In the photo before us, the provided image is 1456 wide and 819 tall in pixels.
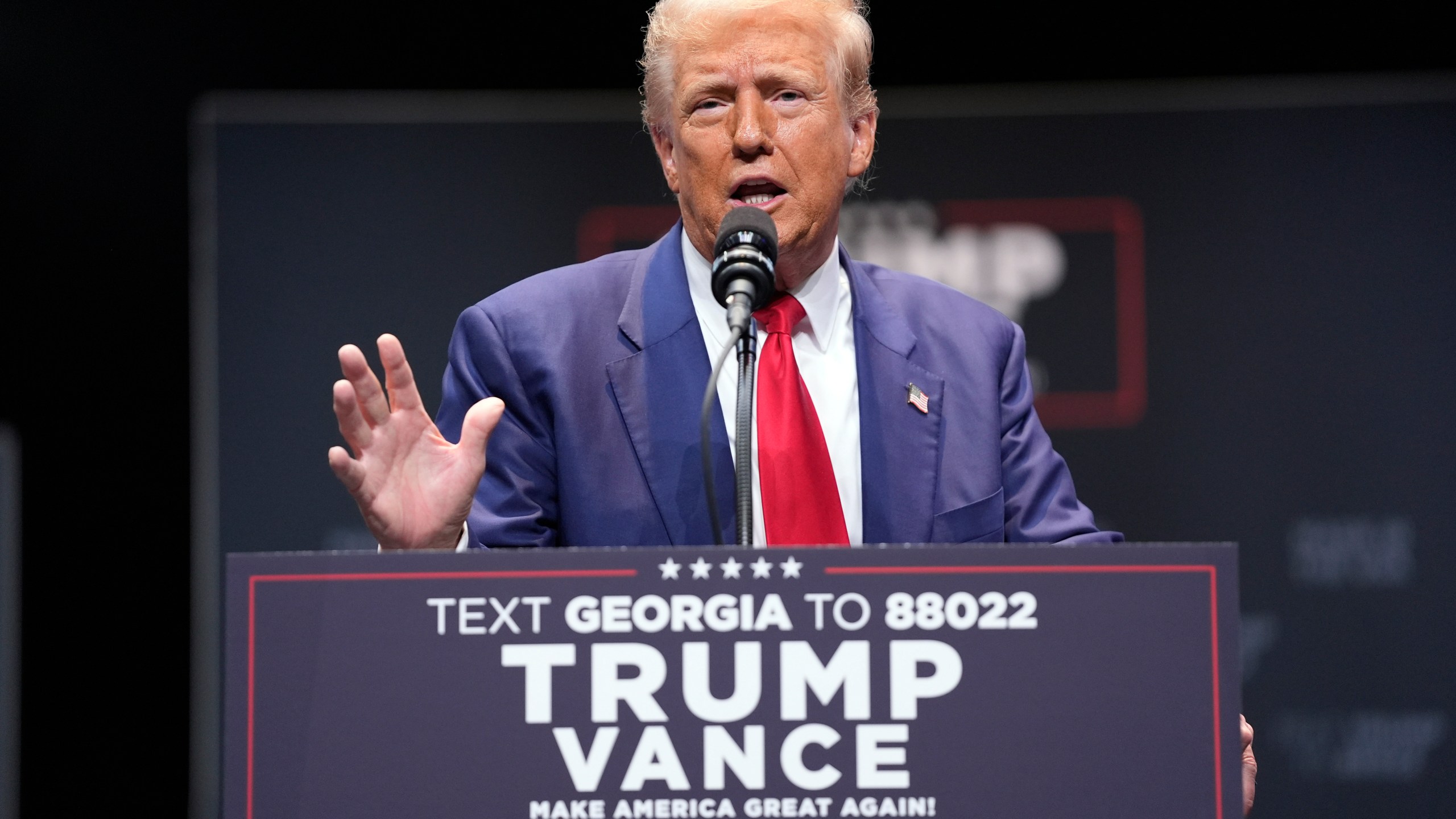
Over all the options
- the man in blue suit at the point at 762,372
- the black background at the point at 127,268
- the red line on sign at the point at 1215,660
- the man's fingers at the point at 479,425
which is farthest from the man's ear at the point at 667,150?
the black background at the point at 127,268

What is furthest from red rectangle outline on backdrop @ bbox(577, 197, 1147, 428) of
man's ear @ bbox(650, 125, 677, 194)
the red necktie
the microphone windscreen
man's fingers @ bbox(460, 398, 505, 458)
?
man's fingers @ bbox(460, 398, 505, 458)

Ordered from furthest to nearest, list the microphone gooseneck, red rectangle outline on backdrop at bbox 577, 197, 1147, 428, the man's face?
red rectangle outline on backdrop at bbox 577, 197, 1147, 428 < the man's face < the microphone gooseneck

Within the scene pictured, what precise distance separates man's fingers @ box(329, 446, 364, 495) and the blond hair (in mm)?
766

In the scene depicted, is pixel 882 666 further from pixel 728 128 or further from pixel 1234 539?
pixel 1234 539

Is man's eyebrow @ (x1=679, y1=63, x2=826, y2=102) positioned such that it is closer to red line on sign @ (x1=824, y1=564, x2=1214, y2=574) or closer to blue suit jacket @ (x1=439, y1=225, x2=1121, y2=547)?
blue suit jacket @ (x1=439, y1=225, x2=1121, y2=547)

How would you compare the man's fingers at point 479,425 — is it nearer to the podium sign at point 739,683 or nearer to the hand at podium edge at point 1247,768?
the podium sign at point 739,683

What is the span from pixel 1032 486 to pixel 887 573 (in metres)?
0.75

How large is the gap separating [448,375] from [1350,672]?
228 centimetres

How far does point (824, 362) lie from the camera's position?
1802mm

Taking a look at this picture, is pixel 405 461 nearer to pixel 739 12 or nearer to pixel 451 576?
pixel 451 576

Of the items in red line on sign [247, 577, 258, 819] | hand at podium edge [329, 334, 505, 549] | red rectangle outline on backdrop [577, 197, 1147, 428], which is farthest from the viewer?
red rectangle outline on backdrop [577, 197, 1147, 428]

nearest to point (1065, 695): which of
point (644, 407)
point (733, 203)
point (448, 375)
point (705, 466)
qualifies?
point (705, 466)

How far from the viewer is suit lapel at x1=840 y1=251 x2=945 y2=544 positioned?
1670 millimetres

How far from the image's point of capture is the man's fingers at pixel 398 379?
4.15 ft
